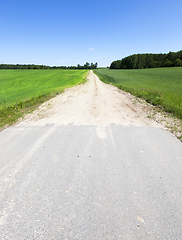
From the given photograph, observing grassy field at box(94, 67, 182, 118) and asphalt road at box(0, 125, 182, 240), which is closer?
asphalt road at box(0, 125, 182, 240)

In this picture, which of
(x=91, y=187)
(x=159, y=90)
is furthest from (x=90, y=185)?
A: (x=159, y=90)

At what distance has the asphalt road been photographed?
2.13 metres

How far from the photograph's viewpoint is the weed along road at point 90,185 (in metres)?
2.13

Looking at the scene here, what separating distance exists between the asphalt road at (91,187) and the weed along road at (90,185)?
0.04 ft

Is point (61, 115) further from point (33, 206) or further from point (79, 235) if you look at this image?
point (79, 235)

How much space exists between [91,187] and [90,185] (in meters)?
0.06

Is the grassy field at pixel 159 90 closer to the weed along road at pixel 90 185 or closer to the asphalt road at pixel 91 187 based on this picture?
the weed along road at pixel 90 185

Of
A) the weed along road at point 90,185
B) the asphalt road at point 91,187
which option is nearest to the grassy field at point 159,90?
the weed along road at point 90,185

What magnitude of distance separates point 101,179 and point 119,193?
0.55m

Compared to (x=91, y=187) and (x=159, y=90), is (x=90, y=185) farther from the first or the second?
(x=159, y=90)

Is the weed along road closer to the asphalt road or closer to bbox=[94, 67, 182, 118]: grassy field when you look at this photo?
the asphalt road

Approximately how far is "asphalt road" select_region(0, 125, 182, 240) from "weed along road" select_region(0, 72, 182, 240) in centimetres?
1

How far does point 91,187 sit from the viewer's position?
9.37ft

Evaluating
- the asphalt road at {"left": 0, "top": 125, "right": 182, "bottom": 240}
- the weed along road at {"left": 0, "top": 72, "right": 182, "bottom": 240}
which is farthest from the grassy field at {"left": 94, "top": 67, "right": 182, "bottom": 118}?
the asphalt road at {"left": 0, "top": 125, "right": 182, "bottom": 240}
